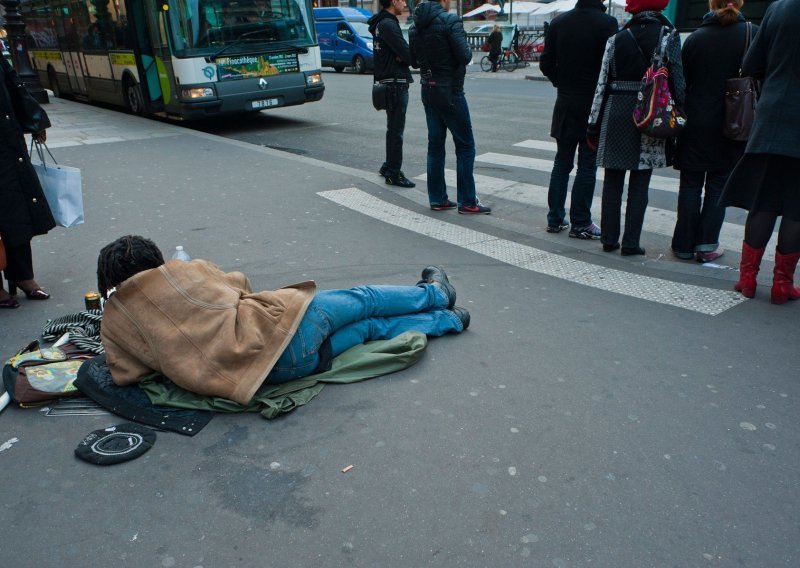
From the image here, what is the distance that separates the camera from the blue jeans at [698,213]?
4.97m

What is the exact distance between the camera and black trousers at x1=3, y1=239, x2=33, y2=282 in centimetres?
436

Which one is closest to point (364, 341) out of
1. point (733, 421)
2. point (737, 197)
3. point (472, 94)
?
point (733, 421)

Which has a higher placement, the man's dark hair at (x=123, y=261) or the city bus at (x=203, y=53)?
the city bus at (x=203, y=53)

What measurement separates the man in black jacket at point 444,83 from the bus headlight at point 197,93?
5835 mm

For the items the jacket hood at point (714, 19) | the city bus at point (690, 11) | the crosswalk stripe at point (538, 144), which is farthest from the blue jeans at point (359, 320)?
the city bus at point (690, 11)

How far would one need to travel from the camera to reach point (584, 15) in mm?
5262

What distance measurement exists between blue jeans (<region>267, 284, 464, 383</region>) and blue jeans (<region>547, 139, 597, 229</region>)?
7.45 ft

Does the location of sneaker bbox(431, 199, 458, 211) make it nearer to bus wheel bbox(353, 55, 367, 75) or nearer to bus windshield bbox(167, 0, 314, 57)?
bus windshield bbox(167, 0, 314, 57)

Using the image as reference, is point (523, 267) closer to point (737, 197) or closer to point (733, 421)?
point (737, 197)

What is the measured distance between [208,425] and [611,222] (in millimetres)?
3536

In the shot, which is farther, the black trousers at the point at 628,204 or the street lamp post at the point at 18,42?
the street lamp post at the point at 18,42

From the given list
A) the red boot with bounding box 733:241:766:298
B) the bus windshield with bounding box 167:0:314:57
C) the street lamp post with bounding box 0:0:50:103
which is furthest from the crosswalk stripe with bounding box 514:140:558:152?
the street lamp post with bounding box 0:0:50:103

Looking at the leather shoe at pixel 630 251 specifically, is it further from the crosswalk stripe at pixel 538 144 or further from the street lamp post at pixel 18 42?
the street lamp post at pixel 18 42

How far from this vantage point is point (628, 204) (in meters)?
5.21
